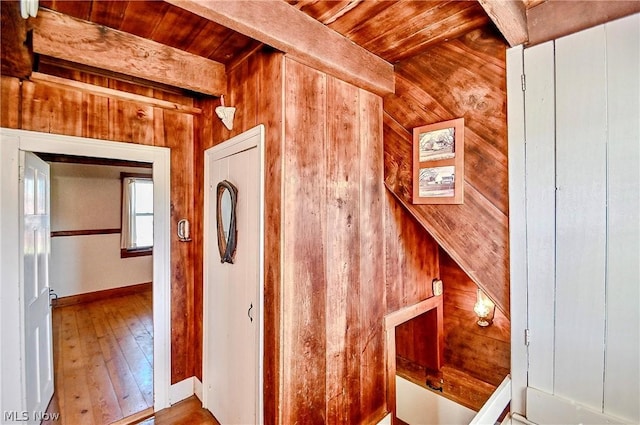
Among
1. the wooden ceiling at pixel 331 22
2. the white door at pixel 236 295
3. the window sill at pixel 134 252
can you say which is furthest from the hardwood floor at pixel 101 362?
A: the wooden ceiling at pixel 331 22

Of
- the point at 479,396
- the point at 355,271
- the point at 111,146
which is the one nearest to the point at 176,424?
the point at 355,271

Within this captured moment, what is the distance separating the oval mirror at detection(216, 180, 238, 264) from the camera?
1.88 meters

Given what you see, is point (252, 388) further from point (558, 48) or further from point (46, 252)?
point (558, 48)

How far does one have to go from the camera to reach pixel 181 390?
7.66 ft

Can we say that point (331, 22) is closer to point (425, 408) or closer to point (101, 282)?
point (425, 408)

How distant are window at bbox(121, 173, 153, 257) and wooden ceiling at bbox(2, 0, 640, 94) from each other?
13.2ft

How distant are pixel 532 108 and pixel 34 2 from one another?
2.11 metres

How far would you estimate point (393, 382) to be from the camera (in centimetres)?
209

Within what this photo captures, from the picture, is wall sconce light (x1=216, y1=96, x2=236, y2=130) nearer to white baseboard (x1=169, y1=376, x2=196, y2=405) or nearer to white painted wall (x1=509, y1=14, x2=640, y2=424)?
white painted wall (x1=509, y1=14, x2=640, y2=424)

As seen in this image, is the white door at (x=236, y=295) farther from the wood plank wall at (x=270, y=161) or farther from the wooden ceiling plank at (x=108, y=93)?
the wooden ceiling plank at (x=108, y=93)

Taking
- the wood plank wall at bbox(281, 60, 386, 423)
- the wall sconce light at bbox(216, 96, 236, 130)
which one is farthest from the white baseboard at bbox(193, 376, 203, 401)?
the wall sconce light at bbox(216, 96, 236, 130)

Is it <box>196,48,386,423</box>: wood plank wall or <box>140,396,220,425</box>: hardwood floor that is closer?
<box>196,48,386,423</box>: wood plank wall

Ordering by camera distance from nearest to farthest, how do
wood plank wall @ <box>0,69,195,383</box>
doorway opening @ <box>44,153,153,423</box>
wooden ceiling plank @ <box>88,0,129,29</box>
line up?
1. wooden ceiling plank @ <box>88,0,129,29</box>
2. wood plank wall @ <box>0,69,195,383</box>
3. doorway opening @ <box>44,153,153,423</box>

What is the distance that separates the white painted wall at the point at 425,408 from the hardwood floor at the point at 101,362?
85.2 inches
